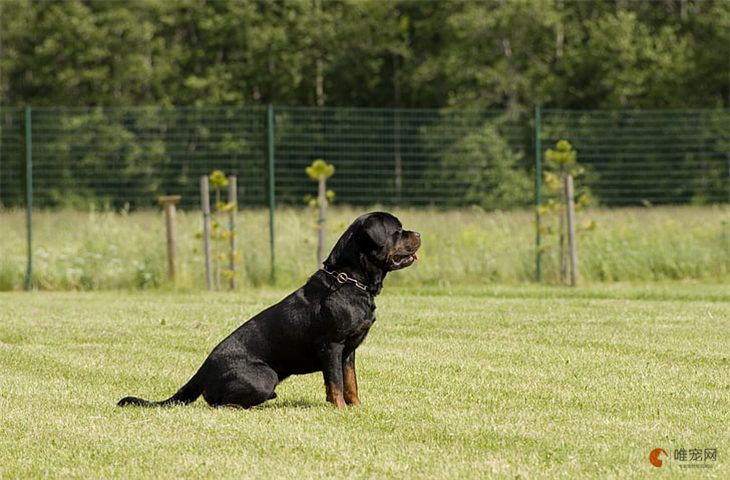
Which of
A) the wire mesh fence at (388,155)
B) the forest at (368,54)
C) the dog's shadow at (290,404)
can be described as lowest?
the dog's shadow at (290,404)

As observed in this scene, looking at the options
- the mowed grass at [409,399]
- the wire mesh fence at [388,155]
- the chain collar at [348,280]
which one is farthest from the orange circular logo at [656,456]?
the wire mesh fence at [388,155]

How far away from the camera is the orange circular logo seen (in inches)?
204

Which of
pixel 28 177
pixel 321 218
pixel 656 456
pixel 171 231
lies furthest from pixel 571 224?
pixel 656 456

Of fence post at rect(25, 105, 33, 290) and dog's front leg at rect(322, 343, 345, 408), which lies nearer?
dog's front leg at rect(322, 343, 345, 408)

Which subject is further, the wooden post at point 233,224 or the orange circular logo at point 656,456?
the wooden post at point 233,224

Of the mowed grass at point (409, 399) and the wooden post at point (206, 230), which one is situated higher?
the wooden post at point (206, 230)

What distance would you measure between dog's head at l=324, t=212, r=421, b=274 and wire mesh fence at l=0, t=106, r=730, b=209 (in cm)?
903

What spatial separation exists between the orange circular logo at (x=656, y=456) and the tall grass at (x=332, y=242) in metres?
9.74

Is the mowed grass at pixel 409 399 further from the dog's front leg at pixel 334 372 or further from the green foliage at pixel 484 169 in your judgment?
the green foliage at pixel 484 169

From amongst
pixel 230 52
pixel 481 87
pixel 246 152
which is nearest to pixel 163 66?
pixel 230 52

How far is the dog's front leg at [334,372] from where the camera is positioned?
21.4 feet

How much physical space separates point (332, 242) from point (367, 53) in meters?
29.4

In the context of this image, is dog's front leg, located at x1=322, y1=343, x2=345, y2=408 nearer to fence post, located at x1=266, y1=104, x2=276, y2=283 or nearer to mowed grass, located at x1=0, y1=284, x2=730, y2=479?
mowed grass, located at x1=0, y1=284, x2=730, y2=479

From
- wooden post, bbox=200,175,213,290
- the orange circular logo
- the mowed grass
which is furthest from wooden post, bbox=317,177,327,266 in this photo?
the orange circular logo
